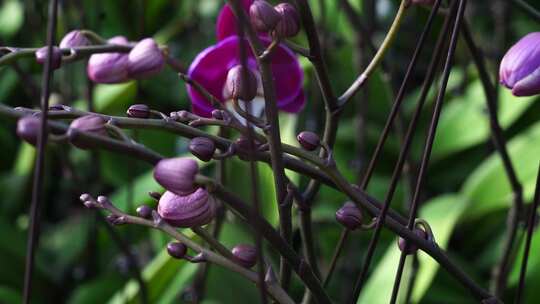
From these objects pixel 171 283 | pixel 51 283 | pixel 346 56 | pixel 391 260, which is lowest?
pixel 51 283

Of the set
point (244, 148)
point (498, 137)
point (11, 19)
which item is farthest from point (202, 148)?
point (11, 19)

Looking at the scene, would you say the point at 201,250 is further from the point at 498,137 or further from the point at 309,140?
the point at 498,137

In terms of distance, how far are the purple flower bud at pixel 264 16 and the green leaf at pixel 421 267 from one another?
1.50 ft

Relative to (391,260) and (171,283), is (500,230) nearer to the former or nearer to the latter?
(391,260)

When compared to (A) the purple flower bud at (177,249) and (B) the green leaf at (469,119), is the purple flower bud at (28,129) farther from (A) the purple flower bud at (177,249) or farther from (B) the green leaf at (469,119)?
(B) the green leaf at (469,119)

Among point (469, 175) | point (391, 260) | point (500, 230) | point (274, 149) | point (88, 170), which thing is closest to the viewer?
→ point (274, 149)

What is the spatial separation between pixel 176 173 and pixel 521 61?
20 cm

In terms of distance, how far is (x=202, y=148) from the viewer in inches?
12.6

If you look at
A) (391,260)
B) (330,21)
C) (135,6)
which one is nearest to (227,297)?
(391,260)

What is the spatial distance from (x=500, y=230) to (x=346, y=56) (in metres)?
0.36

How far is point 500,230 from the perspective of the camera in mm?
1026

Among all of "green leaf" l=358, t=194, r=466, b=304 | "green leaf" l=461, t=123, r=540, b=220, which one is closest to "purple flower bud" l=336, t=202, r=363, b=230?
"green leaf" l=358, t=194, r=466, b=304

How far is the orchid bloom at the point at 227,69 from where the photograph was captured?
18.3 inches

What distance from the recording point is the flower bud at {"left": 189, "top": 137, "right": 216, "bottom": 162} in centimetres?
32
